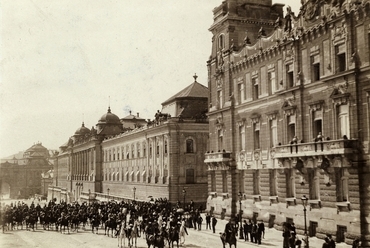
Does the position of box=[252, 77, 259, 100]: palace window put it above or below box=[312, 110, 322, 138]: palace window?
above

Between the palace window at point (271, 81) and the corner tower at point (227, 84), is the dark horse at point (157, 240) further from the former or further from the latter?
the corner tower at point (227, 84)

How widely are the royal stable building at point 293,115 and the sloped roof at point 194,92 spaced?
15380 millimetres

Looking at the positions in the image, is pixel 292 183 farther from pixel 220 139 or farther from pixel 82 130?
pixel 82 130

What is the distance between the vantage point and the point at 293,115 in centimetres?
3481

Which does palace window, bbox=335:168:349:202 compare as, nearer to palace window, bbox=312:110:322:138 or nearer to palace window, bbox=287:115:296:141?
palace window, bbox=312:110:322:138

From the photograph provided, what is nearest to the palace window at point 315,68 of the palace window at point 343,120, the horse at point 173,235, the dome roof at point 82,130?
the palace window at point 343,120

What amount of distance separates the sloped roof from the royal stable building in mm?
15380

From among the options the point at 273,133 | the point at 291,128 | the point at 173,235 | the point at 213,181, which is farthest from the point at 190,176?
the point at 173,235

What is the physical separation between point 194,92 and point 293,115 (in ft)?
103

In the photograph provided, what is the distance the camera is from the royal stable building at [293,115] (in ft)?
92.8

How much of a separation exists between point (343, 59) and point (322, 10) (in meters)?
3.85

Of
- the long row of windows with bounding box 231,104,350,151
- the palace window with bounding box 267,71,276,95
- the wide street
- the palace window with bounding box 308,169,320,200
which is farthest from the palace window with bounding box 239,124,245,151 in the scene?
the palace window with bounding box 308,169,320,200

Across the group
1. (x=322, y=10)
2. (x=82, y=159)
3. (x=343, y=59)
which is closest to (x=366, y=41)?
(x=343, y=59)

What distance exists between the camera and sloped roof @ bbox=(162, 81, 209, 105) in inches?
2532
